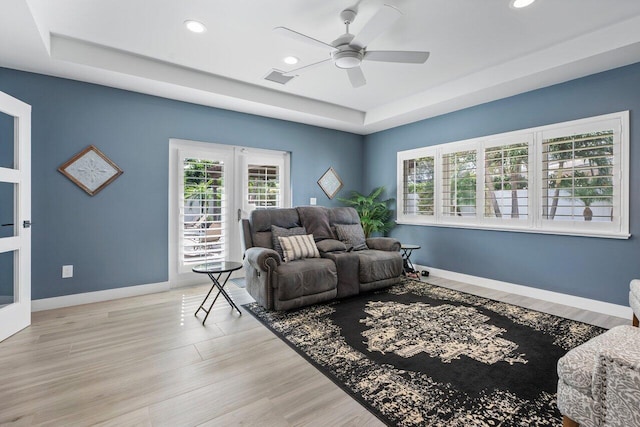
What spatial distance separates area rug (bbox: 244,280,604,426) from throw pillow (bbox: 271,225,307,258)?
680mm

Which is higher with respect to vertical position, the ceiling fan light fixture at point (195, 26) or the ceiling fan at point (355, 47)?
the ceiling fan light fixture at point (195, 26)

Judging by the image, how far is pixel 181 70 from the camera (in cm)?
361

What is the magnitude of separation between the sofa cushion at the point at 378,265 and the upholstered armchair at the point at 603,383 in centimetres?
240

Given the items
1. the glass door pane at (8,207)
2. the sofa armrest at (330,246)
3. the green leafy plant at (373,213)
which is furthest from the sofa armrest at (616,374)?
the glass door pane at (8,207)

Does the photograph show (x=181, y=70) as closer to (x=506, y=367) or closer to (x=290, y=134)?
(x=290, y=134)

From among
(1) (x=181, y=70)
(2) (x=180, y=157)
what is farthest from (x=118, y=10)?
(2) (x=180, y=157)

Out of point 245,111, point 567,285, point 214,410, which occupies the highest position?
point 245,111

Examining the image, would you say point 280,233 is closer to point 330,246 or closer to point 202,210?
point 330,246

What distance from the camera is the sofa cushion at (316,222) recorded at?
4.06m

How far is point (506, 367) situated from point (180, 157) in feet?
13.9

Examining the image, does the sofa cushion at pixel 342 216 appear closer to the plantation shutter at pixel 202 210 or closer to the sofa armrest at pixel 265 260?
the sofa armrest at pixel 265 260

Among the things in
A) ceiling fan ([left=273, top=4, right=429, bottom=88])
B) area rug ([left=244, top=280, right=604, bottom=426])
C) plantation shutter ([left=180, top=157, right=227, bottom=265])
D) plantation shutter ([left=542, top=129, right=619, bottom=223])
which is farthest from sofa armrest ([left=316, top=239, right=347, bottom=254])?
plantation shutter ([left=542, top=129, right=619, bottom=223])

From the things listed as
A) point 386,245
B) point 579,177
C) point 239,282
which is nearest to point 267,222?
point 239,282

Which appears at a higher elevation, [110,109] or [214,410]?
[110,109]
